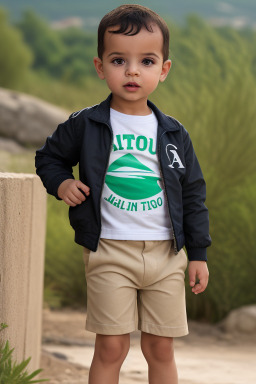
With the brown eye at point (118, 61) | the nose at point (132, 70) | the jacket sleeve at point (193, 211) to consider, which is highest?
the brown eye at point (118, 61)

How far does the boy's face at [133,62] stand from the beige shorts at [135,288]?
47cm

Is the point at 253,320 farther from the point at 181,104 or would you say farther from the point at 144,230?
the point at 144,230

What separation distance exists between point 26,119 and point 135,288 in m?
11.0

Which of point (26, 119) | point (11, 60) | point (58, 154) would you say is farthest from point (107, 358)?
point (11, 60)

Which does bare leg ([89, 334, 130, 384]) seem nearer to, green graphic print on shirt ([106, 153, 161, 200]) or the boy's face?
green graphic print on shirt ([106, 153, 161, 200])

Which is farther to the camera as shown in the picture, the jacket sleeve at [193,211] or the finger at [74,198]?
the jacket sleeve at [193,211]

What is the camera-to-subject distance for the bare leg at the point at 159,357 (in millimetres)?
2250

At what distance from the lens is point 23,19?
40656 millimetres

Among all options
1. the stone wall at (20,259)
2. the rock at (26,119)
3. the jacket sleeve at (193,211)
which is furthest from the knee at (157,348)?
the rock at (26,119)

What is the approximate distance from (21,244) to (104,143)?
47cm

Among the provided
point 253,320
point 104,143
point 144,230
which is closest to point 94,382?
point 144,230

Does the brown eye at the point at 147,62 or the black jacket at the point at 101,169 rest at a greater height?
the brown eye at the point at 147,62

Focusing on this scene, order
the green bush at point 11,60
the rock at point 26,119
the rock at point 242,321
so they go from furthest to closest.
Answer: the green bush at point 11,60 → the rock at point 26,119 → the rock at point 242,321

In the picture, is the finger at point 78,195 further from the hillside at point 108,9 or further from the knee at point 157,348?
the hillside at point 108,9
